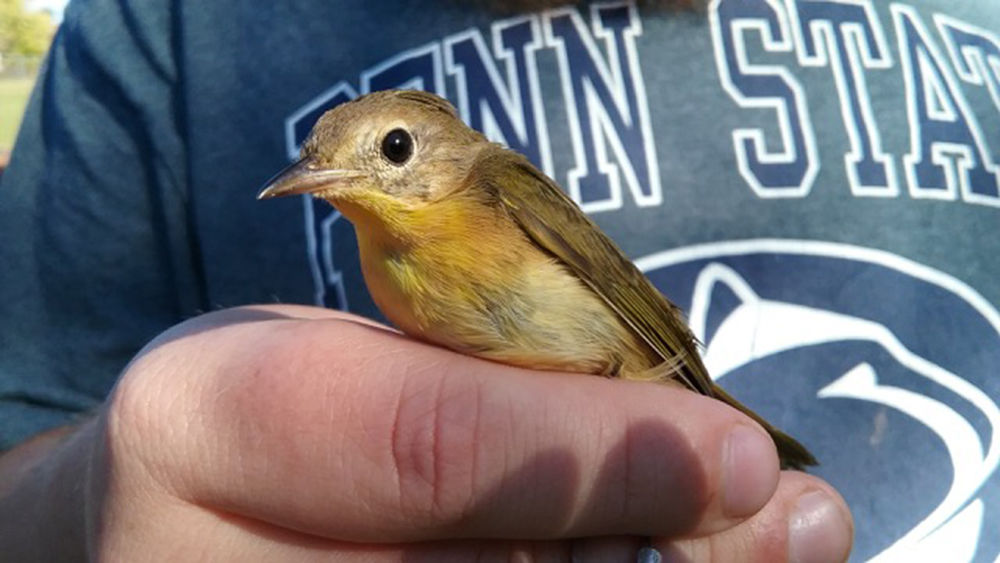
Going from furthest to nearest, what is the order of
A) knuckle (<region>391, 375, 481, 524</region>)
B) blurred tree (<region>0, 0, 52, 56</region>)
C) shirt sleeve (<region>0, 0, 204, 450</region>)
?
blurred tree (<region>0, 0, 52, 56</region>) → shirt sleeve (<region>0, 0, 204, 450</region>) → knuckle (<region>391, 375, 481, 524</region>)

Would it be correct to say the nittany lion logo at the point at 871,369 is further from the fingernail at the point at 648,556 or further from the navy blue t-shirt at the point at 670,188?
the fingernail at the point at 648,556

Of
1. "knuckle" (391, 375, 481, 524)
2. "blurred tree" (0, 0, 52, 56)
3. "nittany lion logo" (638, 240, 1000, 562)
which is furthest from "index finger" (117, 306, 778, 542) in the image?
"blurred tree" (0, 0, 52, 56)

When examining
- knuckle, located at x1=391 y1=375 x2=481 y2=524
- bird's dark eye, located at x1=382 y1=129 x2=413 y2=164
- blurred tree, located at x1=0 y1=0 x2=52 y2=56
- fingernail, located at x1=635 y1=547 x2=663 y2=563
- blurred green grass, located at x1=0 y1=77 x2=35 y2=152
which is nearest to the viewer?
knuckle, located at x1=391 y1=375 x2=481 y2=524

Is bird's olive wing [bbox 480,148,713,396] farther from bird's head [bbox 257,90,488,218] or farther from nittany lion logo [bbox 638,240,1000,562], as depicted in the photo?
nittany lion logo [bbox 638,240,1000,562]

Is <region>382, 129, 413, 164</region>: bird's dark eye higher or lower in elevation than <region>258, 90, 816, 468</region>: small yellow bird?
higher

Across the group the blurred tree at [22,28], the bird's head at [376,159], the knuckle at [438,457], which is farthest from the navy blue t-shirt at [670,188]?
the blurred tree at [22,28]

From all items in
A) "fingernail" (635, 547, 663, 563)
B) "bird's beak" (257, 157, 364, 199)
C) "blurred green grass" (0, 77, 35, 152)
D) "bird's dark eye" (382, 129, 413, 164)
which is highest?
"blurred green grass" (0, 77, 35, 152)

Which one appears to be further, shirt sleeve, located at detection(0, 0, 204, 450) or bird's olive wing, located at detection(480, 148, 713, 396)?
shirt sleeve, located at detection(0, 0, 204, 450)

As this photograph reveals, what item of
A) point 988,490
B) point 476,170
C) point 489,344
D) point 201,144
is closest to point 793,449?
point 988,490
